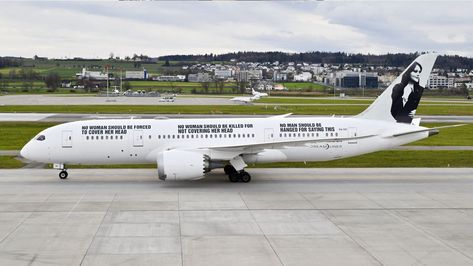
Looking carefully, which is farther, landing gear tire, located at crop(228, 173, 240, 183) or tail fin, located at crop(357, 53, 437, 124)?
tail fin, located at crop(357, 53, 437, 124)

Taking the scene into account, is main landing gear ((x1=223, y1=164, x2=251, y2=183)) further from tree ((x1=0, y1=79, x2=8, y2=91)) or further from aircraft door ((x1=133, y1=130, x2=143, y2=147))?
tree ((x1=0, y1=79, x2=8, y2=91))

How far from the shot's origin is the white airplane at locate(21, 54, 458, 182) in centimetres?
2619

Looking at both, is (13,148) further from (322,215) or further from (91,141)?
(322,215)

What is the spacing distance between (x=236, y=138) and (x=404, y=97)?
29.2ft

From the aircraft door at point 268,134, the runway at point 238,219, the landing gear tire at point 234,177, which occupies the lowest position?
the runway at point 238,219

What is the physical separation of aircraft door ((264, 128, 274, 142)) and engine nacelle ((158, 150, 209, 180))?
387 cm

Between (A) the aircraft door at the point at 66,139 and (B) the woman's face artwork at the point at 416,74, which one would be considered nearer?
(A) the aircraft door at the point at 66,139

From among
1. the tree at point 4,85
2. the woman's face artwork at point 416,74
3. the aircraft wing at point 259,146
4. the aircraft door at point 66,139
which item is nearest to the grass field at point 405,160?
the aircraft wing at point 259,146

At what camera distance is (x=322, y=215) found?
19.5 meters

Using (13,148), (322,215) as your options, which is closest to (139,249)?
(322,215)

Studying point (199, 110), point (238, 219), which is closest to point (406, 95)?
point (238, 219)

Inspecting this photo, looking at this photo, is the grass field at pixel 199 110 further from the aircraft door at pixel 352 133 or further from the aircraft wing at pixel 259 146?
the aircraft wing at pixel 259 146

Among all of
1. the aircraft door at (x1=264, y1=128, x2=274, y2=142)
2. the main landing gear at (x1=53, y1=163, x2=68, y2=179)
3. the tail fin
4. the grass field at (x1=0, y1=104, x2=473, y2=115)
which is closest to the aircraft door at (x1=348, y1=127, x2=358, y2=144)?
the tail fin

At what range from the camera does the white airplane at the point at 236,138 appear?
26188 millimetres
